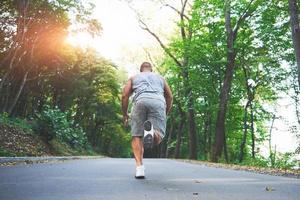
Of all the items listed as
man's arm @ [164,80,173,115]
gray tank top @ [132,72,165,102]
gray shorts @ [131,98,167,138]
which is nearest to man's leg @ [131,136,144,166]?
gray shorts @ [131,98,167,138]

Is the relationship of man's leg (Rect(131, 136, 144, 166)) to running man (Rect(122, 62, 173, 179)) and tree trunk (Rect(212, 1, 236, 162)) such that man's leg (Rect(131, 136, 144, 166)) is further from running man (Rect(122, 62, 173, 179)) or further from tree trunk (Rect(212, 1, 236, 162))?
tree trunk (Rect(212, 1, 236, 162))

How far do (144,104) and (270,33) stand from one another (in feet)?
37.7

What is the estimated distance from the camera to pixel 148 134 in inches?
243

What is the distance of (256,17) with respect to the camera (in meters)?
18.5

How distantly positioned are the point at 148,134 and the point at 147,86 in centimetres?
93

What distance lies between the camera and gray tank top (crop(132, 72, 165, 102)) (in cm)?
673

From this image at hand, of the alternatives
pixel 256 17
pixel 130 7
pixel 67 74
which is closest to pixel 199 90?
pixel 256 17

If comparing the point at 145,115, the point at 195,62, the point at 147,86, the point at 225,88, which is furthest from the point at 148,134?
the point at 225,88

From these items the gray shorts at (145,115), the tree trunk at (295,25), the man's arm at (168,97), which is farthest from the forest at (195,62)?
the gray shorts at (145,115)

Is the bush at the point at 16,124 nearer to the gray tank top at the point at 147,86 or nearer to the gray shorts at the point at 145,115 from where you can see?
the gray tank top at the point at 147,86

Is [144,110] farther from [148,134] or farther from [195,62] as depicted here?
[195,62]

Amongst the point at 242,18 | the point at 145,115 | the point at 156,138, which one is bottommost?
the point at 156,138

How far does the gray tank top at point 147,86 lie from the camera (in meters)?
6.73

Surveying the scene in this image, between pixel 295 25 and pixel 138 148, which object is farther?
pixel 295 25
